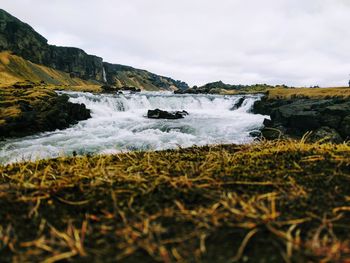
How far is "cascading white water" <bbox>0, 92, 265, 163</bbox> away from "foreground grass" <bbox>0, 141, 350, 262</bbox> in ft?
18.4

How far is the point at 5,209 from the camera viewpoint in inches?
83.5

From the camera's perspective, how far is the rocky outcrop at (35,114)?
2642 cm

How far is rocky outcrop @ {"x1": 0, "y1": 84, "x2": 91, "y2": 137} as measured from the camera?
26422 mm

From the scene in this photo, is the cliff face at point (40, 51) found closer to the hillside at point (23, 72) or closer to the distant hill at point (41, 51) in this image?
the distant hill at point (41, 51)

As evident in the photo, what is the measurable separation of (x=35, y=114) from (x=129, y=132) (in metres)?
8.69

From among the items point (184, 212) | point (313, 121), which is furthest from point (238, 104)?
point (184, 212)

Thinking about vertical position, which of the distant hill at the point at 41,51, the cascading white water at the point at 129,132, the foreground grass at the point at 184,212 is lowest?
the cascading white water at the point at 129,132

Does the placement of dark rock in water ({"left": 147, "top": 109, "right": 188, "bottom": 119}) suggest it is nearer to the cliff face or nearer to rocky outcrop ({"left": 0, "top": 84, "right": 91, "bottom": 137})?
rocky outcrop ({"left": 0, "top": 84, "right": 91, "bottom": 137})

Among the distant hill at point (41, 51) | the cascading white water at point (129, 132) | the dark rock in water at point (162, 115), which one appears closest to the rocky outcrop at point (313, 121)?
the cascading white water at point (129, 132)

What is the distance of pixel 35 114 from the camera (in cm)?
2947

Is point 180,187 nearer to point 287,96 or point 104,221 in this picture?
point 104,221

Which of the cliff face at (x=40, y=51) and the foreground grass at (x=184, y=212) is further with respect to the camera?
the cliff face at (x=40, y=51)

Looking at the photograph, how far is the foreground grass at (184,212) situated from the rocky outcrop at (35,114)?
2541cm

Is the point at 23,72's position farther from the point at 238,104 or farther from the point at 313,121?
the point at 313,121
